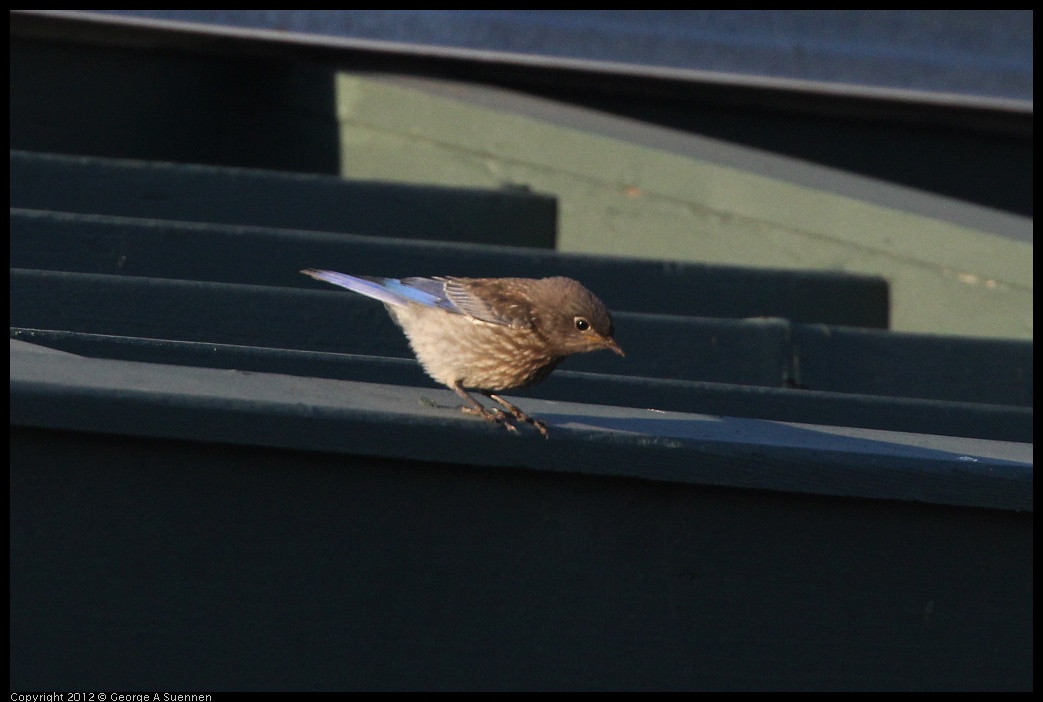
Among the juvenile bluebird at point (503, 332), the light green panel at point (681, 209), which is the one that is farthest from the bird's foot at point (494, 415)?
the light green panel at point (681, 209)

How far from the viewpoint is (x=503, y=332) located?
3174 millimetres

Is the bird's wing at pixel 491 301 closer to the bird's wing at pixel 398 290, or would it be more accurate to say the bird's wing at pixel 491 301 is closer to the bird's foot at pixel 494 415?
the bird's wing at pixel 398 290

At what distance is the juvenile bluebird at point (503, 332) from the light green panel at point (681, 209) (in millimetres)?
1975

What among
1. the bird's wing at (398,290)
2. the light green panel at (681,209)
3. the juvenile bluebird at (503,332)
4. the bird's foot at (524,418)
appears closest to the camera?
the bird's foot at (524,418)

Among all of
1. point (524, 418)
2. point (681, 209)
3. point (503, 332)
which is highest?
point (681, 209)

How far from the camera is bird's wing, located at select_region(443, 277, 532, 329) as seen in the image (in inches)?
126

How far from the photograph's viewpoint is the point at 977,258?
15.7ft

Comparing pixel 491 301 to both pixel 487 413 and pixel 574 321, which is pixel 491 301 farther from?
pixel 487 413

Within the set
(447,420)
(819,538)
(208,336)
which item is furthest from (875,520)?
(208,336)

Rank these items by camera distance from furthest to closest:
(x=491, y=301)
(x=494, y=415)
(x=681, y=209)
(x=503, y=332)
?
(x=681, y=209) → (x=491, y=301) → (x=503, y=332) → (x=494, y=415)

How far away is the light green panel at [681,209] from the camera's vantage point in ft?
15.7

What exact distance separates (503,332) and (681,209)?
88.2 inches

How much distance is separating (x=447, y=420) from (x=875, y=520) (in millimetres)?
928

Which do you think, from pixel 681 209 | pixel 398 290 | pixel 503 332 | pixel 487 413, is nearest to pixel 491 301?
pixel 503 332
